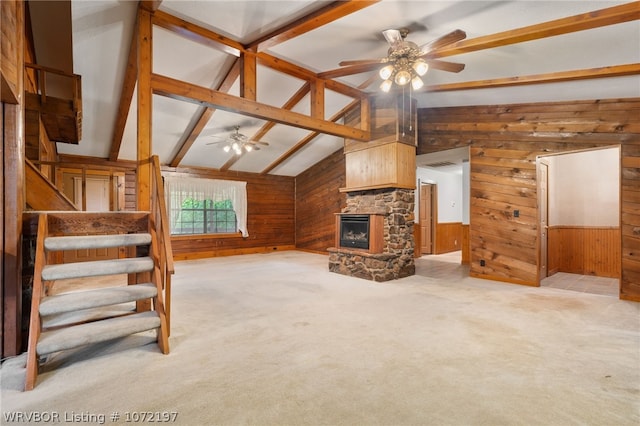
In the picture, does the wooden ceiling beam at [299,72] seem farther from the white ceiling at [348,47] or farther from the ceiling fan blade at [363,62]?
the ceiling fan blade at [363,62]

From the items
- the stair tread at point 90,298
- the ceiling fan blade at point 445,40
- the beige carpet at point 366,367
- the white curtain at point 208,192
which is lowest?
the beige carpet at point 366,367

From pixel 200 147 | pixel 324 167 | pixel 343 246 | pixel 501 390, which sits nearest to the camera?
pixel 501 390

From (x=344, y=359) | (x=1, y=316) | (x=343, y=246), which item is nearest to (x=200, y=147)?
(x=343, y=246)

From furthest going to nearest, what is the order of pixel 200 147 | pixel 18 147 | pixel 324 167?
1. pixel 324 167
2. pixel 200 147
3. pixel 18 147

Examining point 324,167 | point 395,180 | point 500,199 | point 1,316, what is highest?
point 324,167

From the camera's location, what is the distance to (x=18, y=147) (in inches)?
95.9

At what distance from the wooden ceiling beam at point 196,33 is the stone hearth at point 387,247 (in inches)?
126

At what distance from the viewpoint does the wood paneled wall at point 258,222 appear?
25.5 ft

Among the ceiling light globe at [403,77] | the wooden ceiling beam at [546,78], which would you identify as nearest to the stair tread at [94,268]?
the ceiling light globe at [403,77]

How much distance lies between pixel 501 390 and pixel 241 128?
238 inches

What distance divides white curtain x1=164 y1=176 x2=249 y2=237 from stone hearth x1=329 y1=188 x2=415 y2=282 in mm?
3784

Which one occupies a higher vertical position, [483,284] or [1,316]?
[1,316]

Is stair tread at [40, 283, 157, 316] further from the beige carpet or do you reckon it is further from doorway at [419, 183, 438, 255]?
doorway at [419, 183, 438, 255]

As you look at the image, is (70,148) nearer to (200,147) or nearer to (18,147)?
(200,147)
